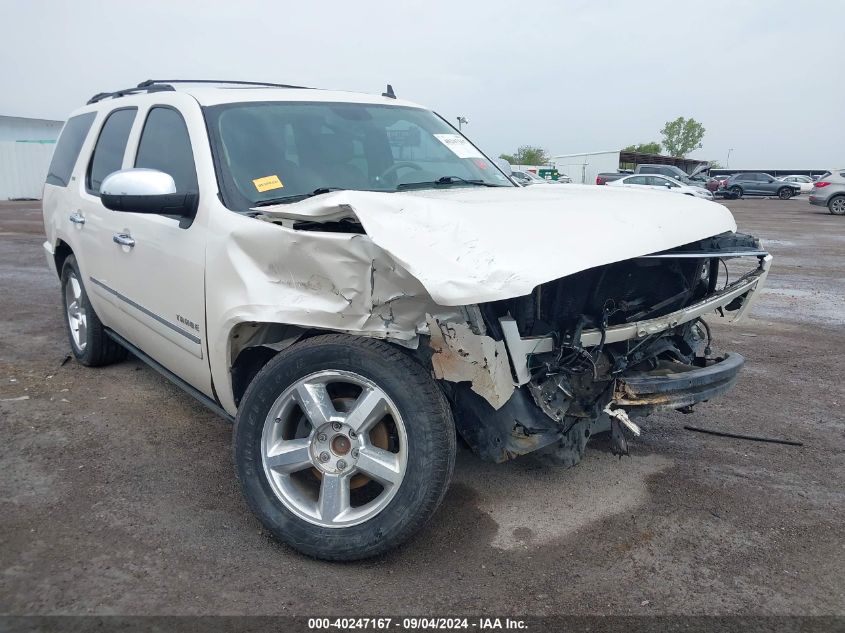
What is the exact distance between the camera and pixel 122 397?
4609 mm

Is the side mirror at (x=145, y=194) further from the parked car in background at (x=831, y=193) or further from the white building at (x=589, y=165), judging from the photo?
the white building at (x=589, y=165)

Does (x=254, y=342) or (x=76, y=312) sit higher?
(x=254, y=342)

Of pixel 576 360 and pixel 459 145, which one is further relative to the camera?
pixel 459 145

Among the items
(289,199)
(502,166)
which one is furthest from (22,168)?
(289,199)

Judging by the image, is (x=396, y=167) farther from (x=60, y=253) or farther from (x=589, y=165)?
(x=589, y=165)

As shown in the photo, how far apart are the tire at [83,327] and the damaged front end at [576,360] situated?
3.23 meters

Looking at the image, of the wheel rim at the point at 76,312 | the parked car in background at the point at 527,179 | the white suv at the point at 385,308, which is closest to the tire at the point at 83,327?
the wheel rim at the point at 76,312

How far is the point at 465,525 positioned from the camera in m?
3.03

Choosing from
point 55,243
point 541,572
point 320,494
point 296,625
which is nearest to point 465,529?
point 541,572

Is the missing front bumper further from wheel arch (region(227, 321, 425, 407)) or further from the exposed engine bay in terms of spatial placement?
wheel arch (region(227, 321, 425, 407))

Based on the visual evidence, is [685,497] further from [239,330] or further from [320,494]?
[239,330]

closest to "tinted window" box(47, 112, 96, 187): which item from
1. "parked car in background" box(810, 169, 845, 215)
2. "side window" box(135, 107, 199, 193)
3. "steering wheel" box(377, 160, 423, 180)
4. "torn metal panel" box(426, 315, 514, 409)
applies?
"side window" box(135, 107, 199, 193)

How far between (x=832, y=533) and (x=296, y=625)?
227 cm

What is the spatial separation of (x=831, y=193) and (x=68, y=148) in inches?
970
